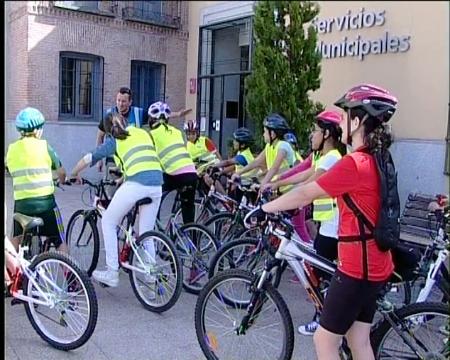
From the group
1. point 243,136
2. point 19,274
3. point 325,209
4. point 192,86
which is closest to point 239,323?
point 325,209

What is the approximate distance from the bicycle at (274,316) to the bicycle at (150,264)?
0.82 metres

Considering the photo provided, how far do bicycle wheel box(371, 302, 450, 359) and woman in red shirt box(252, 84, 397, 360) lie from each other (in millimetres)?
221

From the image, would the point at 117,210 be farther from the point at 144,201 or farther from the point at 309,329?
the point at 309,329

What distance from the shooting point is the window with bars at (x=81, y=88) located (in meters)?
5.86

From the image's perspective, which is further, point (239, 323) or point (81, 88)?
point (81, 88)

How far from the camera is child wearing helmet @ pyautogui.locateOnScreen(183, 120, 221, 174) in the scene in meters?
6.82

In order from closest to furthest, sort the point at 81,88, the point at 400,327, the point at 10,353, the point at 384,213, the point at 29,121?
the point at 384,213 → the point at 400,327 → the point at 10,353 → the point at 29,121 → the point at 81,88

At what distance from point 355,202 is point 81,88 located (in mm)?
4456

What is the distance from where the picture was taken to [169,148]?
4828 mm

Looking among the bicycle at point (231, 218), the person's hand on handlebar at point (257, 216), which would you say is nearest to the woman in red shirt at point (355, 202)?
the person's hand on handlebar at point (257, 216)

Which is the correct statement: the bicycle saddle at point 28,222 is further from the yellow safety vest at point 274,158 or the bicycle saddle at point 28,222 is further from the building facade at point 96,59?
the yellow safety vest at point 274,158

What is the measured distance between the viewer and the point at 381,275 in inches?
95.7

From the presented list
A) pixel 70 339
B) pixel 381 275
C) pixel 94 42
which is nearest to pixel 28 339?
pixel 70 339

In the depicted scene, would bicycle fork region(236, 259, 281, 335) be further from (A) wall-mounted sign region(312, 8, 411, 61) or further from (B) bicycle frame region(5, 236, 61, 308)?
(A) wall-mounted sign region(312, 8, 411, 61)
